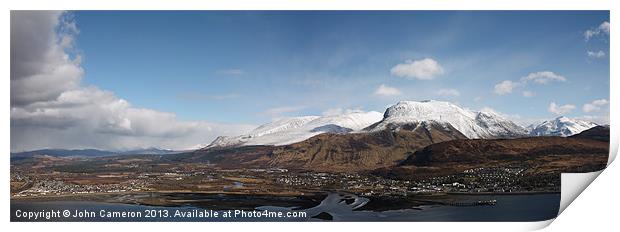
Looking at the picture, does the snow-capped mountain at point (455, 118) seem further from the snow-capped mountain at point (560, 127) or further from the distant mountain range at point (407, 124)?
the snow-capped mountain at point (560, 127)

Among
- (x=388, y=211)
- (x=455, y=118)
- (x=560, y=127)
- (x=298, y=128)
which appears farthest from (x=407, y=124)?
(x=560, y=127)

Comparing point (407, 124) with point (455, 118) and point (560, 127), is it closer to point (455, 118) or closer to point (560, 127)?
point (455, 118)

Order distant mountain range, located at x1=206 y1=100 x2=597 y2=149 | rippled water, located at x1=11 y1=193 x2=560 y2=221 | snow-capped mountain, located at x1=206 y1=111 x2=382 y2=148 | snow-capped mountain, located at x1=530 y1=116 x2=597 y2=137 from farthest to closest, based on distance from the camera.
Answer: snow-capped mountain, located at x1=206 y1=111 x2=382 y2=148, distant mountain range, located at x1=206 y1=100 x2=597 y2=149, snow-capped mountain, located at x1=530 y1=116 x2=597 y2=137, rippled water, located at x1=11 y1=193 x2=560 y2=221

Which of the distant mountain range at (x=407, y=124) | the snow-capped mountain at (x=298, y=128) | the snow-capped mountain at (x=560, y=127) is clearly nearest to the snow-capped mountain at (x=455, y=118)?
the distant mountain range at (x=407, y=124)

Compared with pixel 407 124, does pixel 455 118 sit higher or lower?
higher

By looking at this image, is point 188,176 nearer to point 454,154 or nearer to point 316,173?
point 316,173

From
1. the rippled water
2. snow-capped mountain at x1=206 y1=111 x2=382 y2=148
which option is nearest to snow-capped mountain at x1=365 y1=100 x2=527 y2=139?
snow-capped mountain at x1=206 y1=111 x2=382 y2=148

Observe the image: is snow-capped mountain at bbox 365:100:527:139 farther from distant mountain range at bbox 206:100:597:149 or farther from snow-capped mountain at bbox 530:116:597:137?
snow-capped mountain at bbox 530:116:597:137
